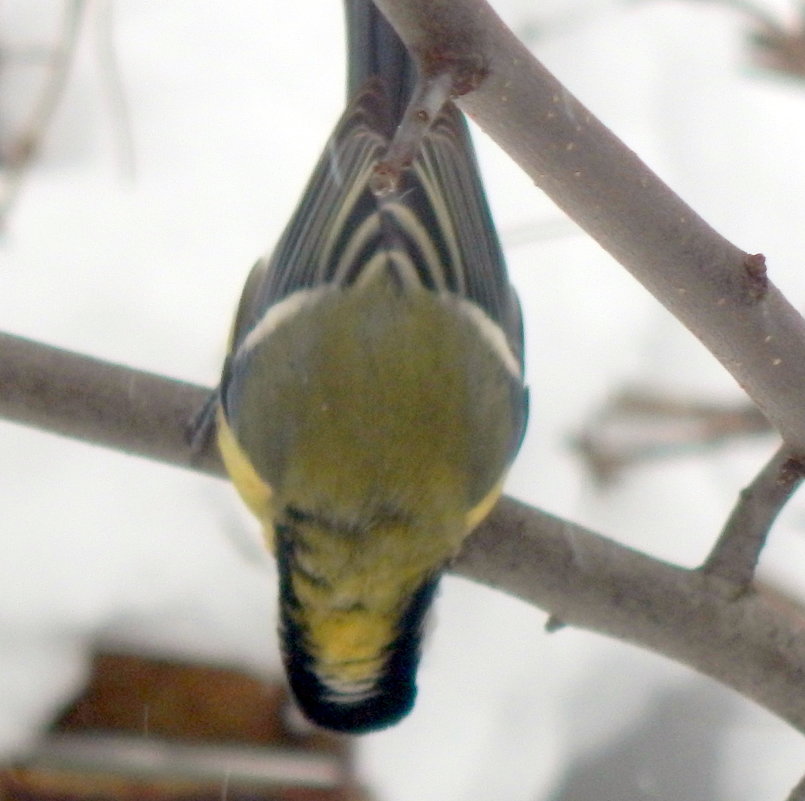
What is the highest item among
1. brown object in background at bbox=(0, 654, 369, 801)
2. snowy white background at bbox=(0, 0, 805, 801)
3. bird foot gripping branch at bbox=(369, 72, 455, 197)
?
bird foot gripping branch at bbox=(369, 72, 455, 197)

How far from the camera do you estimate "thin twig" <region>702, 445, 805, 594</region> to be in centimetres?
154

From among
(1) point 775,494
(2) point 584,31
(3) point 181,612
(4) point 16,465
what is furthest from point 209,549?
(2) point 584,31

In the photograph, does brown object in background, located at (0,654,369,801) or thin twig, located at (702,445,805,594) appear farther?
brown object in background, located at (0,654,369,801)

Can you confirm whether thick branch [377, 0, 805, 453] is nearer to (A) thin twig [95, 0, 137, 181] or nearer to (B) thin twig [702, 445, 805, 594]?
(B) thin twig [702, 445, 805, 594]

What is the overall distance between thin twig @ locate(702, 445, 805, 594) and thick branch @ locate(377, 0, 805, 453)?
0.35 ft

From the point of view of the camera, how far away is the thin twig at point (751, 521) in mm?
1536

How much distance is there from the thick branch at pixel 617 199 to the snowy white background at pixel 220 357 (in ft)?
5.38

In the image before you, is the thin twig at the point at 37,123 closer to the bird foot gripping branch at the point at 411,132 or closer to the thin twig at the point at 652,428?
the thin twig at the point at 652,428

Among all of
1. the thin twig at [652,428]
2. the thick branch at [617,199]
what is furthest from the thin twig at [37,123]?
the thick branch at [617,199]

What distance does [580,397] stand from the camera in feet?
11.3

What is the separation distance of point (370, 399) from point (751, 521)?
545 millimetres

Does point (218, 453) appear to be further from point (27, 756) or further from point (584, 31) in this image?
point (584, 31)

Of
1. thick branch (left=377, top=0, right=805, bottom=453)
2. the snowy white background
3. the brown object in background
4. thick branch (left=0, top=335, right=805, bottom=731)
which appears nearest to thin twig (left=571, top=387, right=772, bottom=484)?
the snowy white background

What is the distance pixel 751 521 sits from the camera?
1598 millimetres
